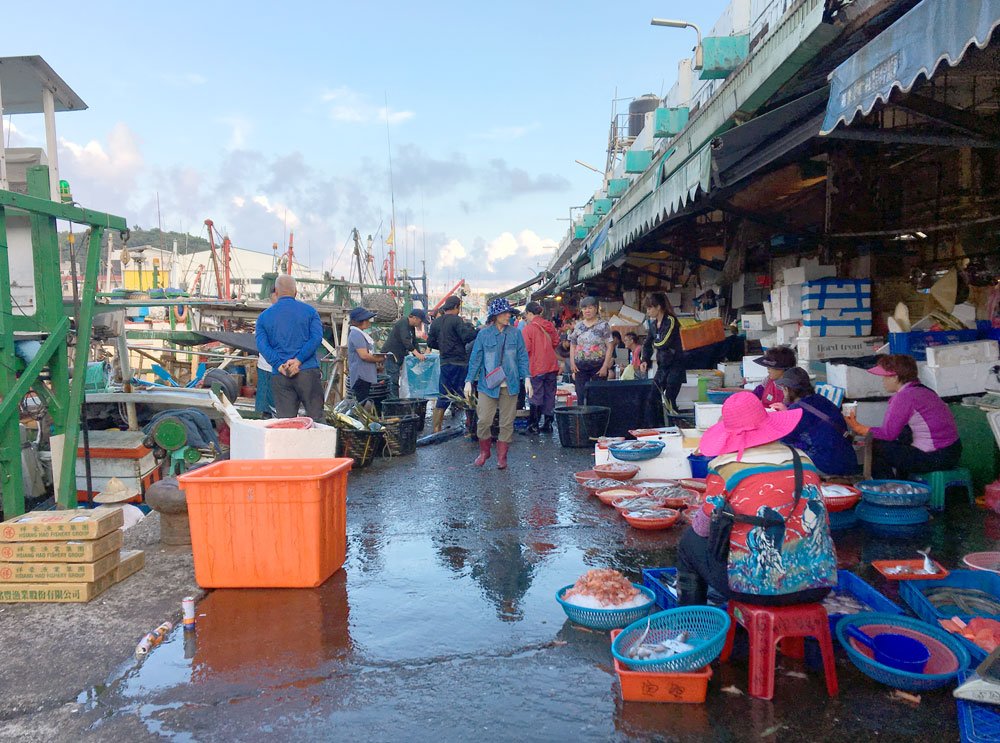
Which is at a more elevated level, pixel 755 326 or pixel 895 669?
pixel 755 326

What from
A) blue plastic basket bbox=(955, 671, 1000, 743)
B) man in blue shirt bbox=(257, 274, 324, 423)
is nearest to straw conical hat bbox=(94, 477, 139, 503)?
man in blue shirt bbox=(257, 274, 324, 423)

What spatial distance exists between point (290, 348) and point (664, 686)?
18.4 feet

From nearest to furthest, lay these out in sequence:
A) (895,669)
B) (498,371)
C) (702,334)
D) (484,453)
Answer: (895,669) → (498,371) → (484,453) → (702,334)

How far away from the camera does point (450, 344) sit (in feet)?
37.4

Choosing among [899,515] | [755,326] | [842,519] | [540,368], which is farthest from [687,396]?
[899,515]

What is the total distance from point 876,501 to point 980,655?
8.27 ft

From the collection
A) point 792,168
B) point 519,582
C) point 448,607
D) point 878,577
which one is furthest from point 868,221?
point 448,607

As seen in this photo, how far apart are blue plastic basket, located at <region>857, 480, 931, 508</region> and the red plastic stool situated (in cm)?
270

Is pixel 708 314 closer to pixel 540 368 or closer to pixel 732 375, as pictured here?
pixel 732 375

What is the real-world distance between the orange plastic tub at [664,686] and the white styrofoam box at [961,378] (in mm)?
4584

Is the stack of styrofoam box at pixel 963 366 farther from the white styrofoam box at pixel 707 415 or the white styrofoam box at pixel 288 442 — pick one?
the white styrofoam box at pixel 288 442

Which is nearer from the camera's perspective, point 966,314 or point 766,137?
point 766,137

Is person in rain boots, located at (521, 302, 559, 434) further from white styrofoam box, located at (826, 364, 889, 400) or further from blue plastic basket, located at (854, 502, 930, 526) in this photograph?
blue plastic basket, located at (854, 502, 930, 526)

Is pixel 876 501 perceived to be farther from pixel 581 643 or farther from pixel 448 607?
pixel 448 607
